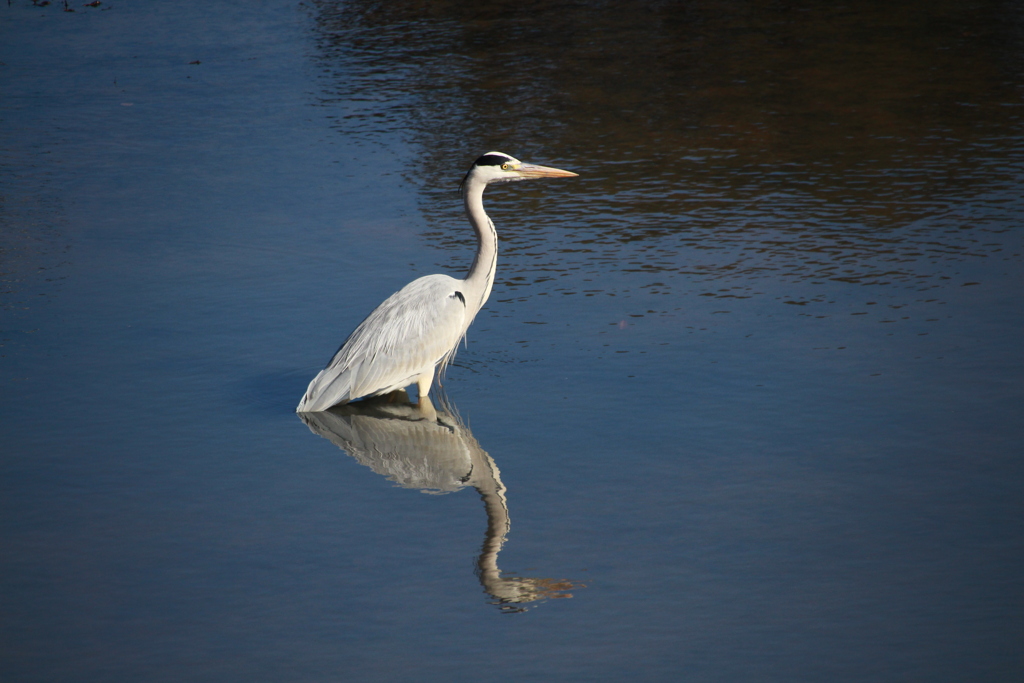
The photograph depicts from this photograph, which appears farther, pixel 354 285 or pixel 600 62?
pixel 600 62

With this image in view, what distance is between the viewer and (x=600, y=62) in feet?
42.2

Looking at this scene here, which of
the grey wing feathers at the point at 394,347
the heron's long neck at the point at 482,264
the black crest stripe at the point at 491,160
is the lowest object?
the grey wing feathers at the point at 394,347

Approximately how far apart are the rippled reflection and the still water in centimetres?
5

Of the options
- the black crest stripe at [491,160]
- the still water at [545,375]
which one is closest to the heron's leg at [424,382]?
the still water at [545,375]

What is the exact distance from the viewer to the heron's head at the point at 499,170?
6.67 metres

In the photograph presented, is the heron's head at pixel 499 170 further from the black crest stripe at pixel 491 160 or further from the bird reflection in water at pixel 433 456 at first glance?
the bird reflection in water at pixel 433 456

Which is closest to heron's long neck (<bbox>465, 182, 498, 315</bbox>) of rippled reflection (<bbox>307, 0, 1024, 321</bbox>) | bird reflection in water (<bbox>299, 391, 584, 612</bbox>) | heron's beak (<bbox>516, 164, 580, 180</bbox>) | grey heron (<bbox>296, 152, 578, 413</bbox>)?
grey heron (<bbox>296, 152, 578, 413</bbox>)

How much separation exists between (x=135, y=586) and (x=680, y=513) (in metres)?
2.36

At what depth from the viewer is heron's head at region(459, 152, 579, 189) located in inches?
263

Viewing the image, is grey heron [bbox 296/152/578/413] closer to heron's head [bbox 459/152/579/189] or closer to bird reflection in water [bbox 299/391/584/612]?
heron's head [bbox 459/152/579/189]

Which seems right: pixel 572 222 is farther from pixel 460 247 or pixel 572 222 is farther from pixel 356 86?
pixel 356 86

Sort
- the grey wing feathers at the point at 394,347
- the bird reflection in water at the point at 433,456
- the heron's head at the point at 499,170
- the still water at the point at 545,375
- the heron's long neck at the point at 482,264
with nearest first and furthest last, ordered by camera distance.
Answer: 1. the still water at the point at 545,375
2. the bird reflection in water at the point at 433,456
3. the grey wing feathers at the point at 394,347
4. the heron's long neck at the point at 482,264
5. the heron's head at the point at 499,170

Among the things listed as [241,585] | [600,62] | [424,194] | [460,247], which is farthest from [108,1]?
[241,585]

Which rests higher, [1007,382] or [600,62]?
[600,62]
